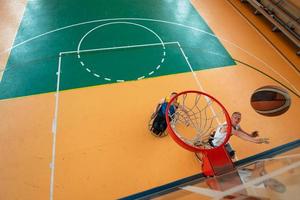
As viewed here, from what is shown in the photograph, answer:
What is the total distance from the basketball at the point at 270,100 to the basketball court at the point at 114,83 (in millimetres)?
142

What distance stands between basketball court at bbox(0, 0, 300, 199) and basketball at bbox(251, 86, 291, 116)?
0.14 meters

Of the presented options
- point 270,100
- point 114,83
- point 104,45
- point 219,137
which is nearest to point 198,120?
point 219,137

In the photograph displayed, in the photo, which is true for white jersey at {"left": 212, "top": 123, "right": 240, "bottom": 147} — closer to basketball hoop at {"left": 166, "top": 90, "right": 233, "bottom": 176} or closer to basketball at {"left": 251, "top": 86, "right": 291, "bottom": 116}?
basketball hoop at {"left": 166, "top": 90, "right": 233, "bottom": 176}

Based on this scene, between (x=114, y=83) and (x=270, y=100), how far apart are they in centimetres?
366

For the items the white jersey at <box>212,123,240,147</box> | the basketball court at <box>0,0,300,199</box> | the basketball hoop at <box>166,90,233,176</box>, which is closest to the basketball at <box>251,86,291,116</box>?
the basketball court at <box>0,0,300,199</box>

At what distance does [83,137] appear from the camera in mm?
4840

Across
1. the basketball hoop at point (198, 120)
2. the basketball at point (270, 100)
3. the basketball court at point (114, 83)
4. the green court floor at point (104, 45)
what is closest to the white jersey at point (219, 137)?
the basketball hoop at point (198, 120)

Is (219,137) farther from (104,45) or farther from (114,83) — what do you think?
(104,45)

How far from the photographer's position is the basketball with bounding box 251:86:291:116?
18.5 feet

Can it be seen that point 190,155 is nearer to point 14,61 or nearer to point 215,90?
point 215,90

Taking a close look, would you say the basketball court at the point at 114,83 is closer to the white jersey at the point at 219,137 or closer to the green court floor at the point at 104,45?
the green court floor at the point at 104,45

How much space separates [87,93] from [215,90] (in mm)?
3077

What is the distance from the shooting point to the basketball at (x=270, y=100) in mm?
5637

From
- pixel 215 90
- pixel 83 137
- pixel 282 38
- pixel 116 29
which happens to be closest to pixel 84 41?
pixel 116 29
